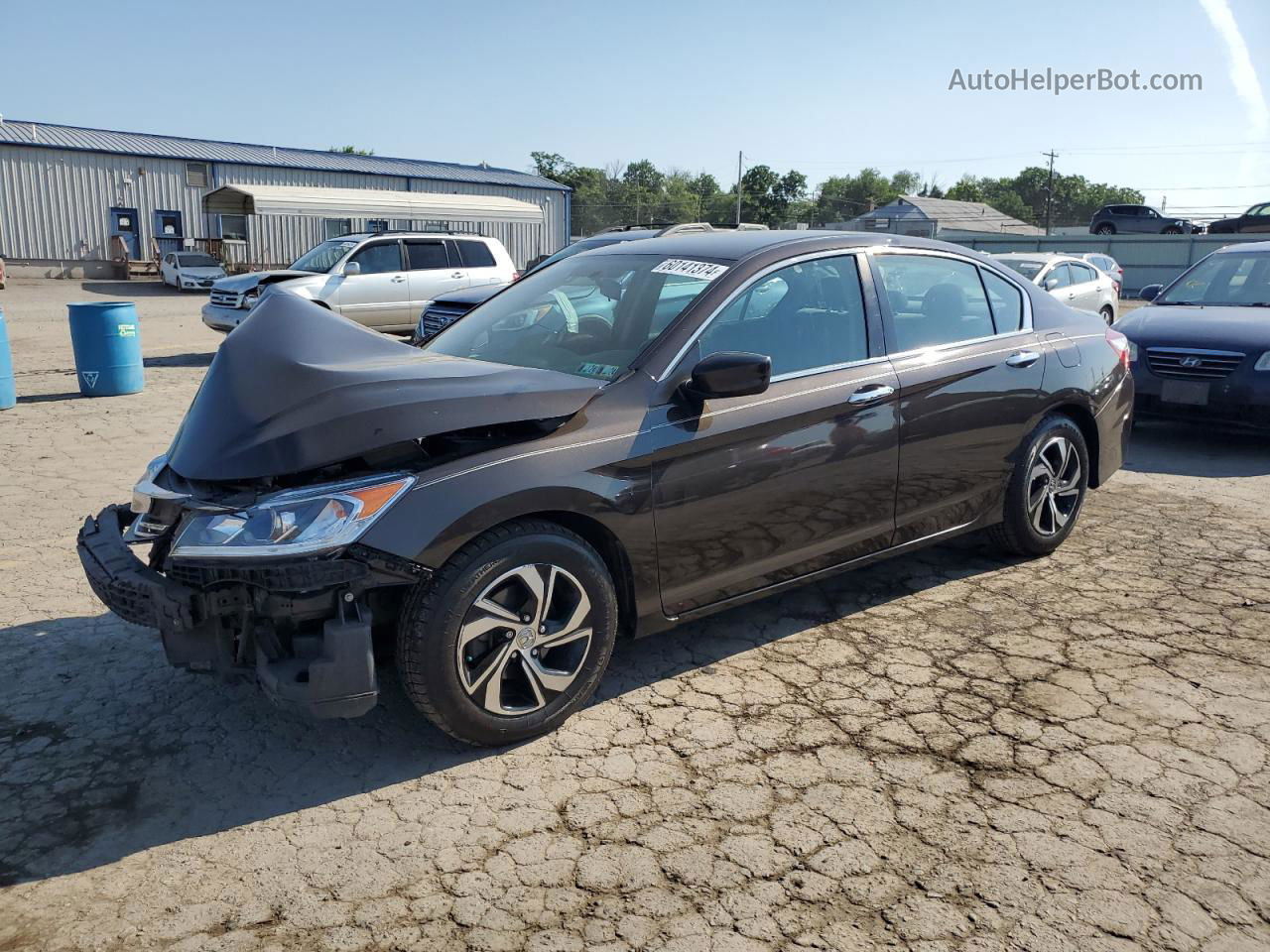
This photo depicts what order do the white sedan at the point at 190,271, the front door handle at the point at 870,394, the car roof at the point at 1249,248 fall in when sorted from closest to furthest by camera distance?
the front door handle at the point at 870,394 < the car roof at the point at 1249,248 < the white sedan at the point at 190,271

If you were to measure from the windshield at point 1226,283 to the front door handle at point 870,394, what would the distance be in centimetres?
637

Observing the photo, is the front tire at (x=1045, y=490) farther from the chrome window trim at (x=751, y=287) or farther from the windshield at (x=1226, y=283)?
the windshield at (x=1226, y=283)

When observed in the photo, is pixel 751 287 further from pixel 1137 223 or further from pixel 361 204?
pixel 1137 223

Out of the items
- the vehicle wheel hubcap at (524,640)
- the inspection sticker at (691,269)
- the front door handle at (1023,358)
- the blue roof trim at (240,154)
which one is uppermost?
the blue roof trim at (240,154)

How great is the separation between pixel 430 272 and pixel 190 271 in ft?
63.0

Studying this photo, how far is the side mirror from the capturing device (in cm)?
353

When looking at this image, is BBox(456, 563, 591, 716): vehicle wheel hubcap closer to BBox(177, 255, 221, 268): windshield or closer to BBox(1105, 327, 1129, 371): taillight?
BBox(1105, 327, 1129, 371): taillight

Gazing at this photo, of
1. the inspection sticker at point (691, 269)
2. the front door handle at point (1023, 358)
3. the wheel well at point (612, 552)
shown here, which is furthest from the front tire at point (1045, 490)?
the wheel well at point (612, 552)

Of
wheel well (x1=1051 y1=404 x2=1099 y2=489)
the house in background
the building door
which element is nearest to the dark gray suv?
the house in background

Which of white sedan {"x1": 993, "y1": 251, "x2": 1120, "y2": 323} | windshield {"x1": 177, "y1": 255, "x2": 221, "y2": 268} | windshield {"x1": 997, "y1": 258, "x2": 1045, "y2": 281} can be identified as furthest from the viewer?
windshield {"x1": 177, "y1": 255, "x2": 221, "y2": 268}

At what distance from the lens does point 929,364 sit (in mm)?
4469

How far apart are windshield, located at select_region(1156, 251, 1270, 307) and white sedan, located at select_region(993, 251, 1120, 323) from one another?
2.55 meters

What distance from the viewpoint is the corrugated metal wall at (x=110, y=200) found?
107 feet

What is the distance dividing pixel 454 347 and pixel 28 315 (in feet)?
71.1
